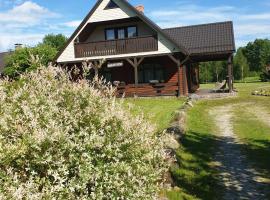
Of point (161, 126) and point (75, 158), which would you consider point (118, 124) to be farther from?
point (161, 126)

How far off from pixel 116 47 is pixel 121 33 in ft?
7.73

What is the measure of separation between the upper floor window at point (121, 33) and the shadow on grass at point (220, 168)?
16.1 meters

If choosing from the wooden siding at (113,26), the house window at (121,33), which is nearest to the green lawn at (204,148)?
the wooden siding at (113,26)

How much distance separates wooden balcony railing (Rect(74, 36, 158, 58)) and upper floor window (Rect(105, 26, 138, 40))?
2004mm

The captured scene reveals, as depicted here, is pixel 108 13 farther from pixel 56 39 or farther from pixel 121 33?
pixel 56 39

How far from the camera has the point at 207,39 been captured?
27.3 metres

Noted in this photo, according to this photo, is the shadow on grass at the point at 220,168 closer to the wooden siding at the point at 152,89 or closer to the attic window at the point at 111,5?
the wooden siding at the point at 152,89

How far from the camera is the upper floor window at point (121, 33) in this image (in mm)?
27562

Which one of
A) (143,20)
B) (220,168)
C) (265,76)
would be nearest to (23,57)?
(143,20)

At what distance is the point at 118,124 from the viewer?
486 centimetres

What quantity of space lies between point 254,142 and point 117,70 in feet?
58.7

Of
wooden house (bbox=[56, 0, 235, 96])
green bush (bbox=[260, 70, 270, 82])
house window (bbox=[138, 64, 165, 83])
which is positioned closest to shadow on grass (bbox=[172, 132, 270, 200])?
wooden house (bbox=[56, 0, 235, 96])

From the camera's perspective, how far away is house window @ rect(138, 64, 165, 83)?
90.4ft

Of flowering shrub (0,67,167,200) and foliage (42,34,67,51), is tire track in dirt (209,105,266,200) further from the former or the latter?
foliage (42,34,67,51)
